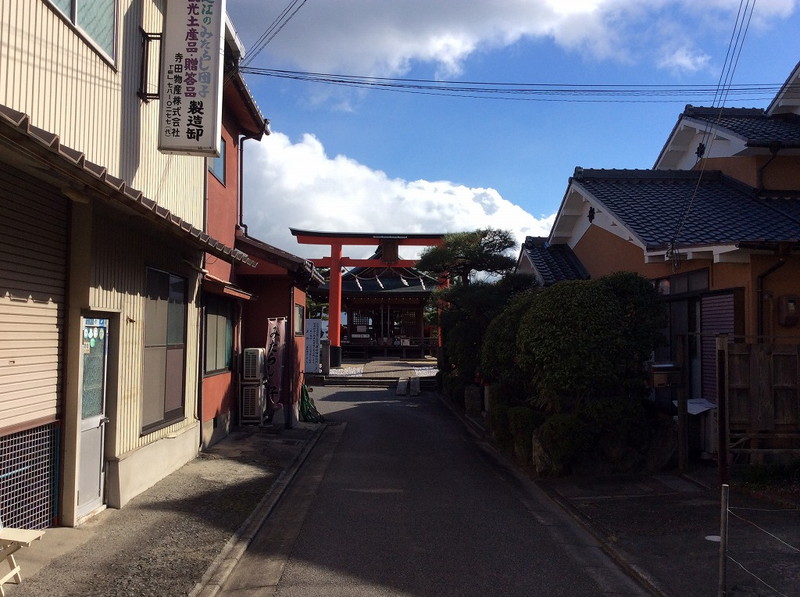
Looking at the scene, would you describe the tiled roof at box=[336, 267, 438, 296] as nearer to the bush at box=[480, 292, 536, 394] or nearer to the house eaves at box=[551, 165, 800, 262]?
the house eaves at box=[551, 165, 800, 262]

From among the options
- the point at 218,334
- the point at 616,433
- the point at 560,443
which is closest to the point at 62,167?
the point at 560,443

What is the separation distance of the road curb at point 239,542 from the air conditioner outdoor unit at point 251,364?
3.45 metres

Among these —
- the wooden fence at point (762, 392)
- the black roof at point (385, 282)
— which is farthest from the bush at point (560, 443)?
the black roof at point (385, 282)

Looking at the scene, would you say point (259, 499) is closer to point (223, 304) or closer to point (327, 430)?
point (223, 304)

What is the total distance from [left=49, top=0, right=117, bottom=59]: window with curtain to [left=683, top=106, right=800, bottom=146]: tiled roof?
11.6 metres

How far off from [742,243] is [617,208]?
193 inches

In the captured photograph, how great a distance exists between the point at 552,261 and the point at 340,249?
1554cm

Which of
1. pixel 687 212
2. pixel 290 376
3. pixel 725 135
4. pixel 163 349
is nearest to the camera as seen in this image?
pixel 163 349

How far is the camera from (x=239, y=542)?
693 centimetres

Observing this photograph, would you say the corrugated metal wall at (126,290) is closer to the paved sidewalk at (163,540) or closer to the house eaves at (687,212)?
the paved sidewalk at (163,540)

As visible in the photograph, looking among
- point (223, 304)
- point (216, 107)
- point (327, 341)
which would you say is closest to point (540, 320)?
point (216, 107)

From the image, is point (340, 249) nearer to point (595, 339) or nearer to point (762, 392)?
point (595, 339)

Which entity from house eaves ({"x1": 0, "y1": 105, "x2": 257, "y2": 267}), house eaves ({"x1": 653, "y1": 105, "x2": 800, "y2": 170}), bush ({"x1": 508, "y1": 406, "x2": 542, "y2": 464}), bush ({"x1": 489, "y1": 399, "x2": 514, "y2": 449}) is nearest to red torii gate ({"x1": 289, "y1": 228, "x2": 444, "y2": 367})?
house eaves ({"x1": 653, "y1": 105, "x2": 800, "y2": 170})

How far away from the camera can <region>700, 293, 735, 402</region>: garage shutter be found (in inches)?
401
